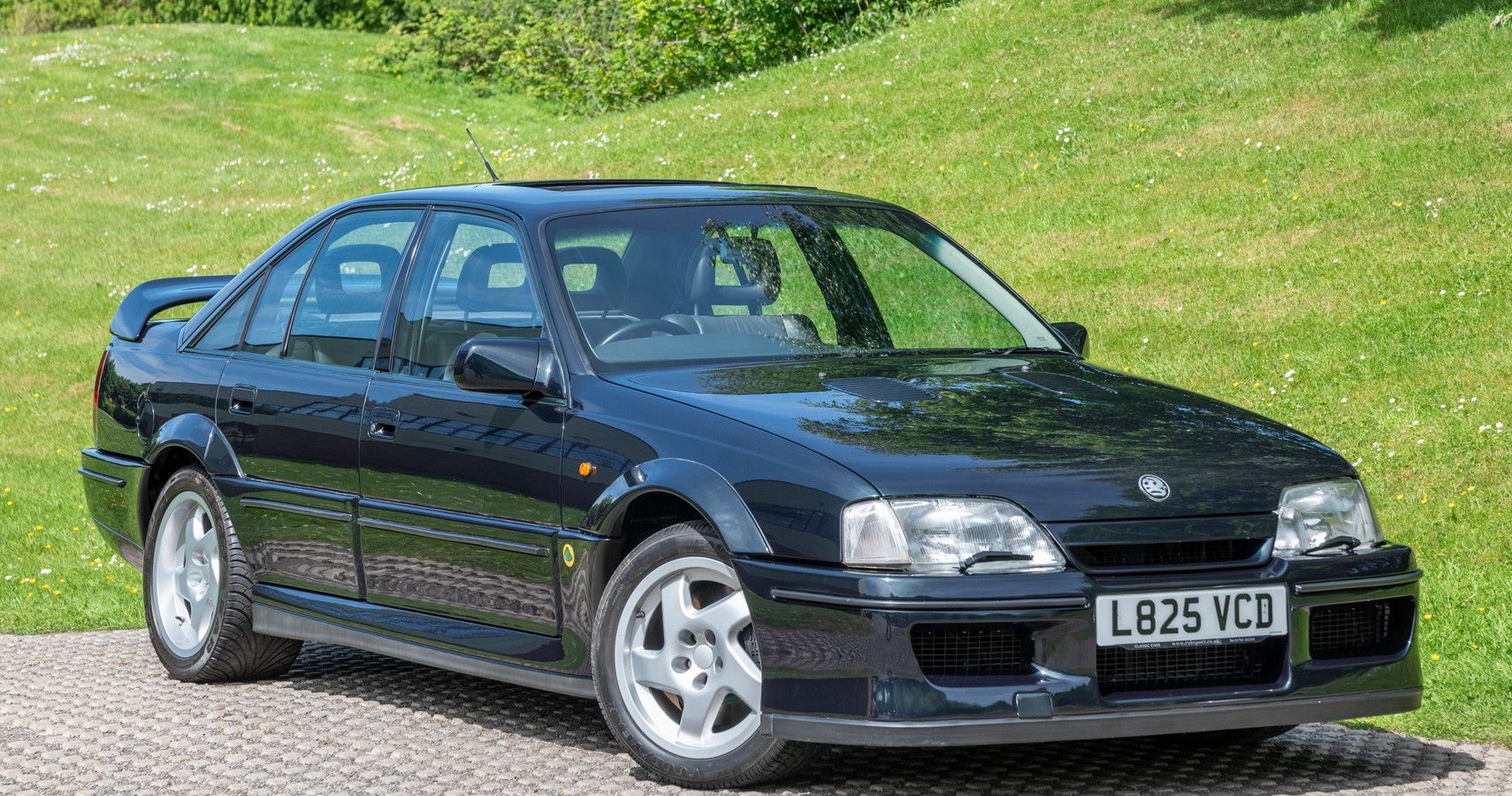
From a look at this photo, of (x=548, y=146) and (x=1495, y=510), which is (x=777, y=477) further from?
(x=548, y=146)

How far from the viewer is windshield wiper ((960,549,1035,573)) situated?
425 cm

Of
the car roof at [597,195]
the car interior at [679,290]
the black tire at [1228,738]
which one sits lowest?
the black tire at [1228,738]

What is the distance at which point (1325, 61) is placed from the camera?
18453 mm

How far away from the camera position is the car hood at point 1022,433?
4.34m

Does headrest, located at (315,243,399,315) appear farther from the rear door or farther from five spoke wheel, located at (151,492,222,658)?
five spoke wheel, located at (151,492,222,658)

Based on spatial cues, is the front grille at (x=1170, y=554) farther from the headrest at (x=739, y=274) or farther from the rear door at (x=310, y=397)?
the rear door at (x=310, y=397)

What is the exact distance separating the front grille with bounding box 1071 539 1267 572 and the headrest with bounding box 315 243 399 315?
8.86ft

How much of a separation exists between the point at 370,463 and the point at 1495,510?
554 centimetres

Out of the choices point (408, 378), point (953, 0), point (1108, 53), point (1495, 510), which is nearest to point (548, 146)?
point (1108, 53)

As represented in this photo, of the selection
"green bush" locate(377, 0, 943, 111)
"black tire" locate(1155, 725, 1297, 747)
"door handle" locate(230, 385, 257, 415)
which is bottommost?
"black tire" locate(1155, 725, 1297, 747)

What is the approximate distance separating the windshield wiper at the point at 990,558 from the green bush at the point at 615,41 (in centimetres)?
2548

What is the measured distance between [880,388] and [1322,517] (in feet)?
3.85

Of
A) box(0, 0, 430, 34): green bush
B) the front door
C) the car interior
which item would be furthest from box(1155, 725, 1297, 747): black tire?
box(0, 0, 430, 34): green bush

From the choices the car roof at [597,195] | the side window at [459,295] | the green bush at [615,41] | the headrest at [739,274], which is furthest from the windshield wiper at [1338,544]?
the green bush at [615,41]
